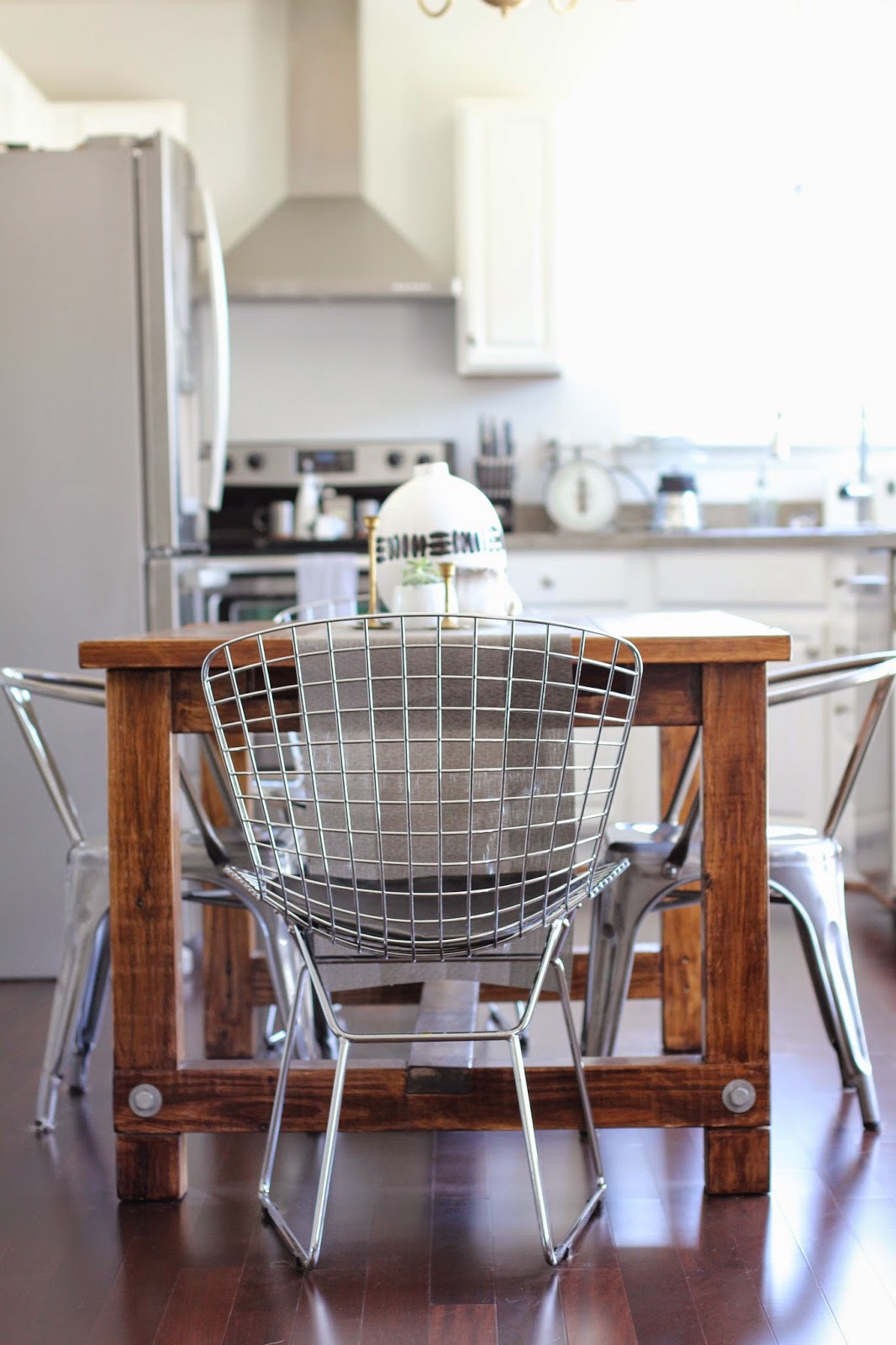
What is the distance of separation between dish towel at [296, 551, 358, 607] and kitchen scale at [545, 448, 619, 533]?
1023 mm

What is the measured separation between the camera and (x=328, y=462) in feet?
15.3

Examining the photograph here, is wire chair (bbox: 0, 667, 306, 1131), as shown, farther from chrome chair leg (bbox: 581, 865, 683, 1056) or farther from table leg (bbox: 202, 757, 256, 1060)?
chrome chair leg (bbox: 581, 865, 683, 1056)

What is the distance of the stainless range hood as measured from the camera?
4.42 meters

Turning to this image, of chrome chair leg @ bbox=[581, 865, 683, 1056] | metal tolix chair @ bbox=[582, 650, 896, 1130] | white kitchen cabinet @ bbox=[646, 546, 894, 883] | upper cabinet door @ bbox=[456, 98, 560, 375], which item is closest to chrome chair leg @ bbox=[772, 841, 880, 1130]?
metal tolix chair @ bbox=[582, 650, 896, 1130]

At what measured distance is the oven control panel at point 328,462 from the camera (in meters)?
4.68

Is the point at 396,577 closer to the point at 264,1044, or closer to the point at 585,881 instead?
the point at 585,881

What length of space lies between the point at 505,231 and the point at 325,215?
1.96ft

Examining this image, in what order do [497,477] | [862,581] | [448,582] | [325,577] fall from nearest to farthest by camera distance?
[448,582] → [862,581] → [325,577] → [497,477]

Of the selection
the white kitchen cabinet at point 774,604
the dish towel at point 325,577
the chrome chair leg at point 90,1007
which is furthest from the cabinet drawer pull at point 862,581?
the chrome chair leg at point 90,1007

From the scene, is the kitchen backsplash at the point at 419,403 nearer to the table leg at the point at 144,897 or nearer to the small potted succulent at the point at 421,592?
the small potted succulent at the point at 421,592

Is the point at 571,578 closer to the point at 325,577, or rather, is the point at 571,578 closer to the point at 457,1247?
the point at 325,577

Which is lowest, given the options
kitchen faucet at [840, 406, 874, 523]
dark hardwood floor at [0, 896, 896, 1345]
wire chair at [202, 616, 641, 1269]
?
dark hardwood floor at [0, 896, 896, 1345]

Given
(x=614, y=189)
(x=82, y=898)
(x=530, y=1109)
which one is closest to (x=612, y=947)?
(x=530, y=1109)

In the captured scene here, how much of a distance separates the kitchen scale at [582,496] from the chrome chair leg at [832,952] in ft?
8.22
